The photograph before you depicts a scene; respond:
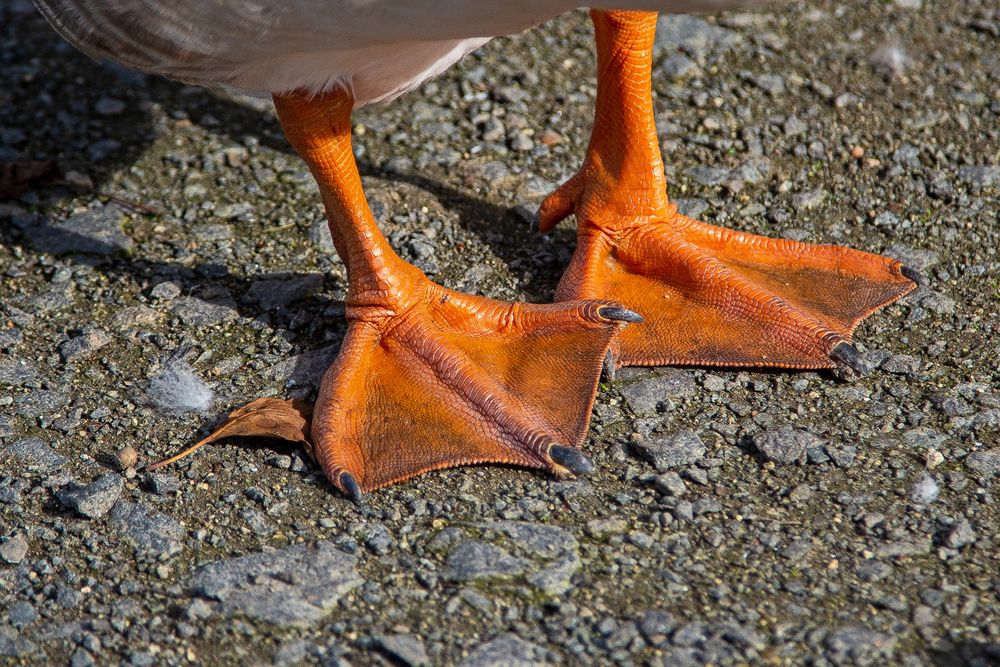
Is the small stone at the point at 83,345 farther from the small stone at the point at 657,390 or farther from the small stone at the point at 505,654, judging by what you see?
the small stone at the point at 505,654

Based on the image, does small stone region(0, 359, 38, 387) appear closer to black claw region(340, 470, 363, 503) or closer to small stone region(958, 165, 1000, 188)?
black claw region(340, 470, 363, 503)

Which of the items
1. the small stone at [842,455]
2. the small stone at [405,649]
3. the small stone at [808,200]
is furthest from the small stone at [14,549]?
the small stone at [808,200]

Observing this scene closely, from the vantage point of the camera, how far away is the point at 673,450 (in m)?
3.44

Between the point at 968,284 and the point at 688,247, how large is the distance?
1.00m

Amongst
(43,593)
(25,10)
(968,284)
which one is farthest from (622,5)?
(25,10)

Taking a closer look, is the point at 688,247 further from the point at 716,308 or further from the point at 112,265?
the point at 112,265

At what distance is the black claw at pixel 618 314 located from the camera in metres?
3.69

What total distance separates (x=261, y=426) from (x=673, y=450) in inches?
47.7

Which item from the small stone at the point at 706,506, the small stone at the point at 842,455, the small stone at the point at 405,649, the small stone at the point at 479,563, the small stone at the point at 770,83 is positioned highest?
the small stone at the point at 770,83

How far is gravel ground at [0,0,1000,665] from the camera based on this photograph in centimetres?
288

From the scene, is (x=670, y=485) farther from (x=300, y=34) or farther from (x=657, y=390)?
(x=300, y=34)

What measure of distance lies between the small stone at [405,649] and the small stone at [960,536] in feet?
4.53

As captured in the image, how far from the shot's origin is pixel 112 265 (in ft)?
14.4

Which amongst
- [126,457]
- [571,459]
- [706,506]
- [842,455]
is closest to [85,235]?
[126,457]
